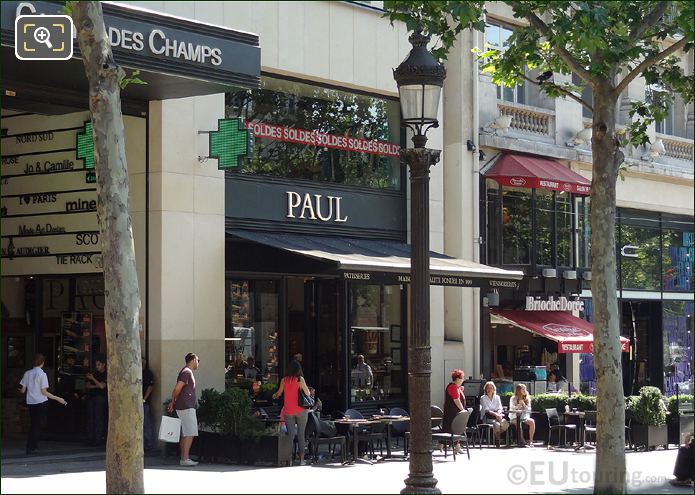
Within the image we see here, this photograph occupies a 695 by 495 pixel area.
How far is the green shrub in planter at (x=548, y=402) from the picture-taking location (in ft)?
75.4

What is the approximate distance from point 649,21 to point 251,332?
9545mm

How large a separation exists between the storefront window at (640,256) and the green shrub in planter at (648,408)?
998 centimetres

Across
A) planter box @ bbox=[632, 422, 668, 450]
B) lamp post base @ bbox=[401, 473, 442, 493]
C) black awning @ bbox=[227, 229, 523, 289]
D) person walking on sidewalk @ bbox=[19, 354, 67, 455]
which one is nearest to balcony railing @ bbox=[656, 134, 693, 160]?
black awning @ bbox=[227, 229, 523, 289]

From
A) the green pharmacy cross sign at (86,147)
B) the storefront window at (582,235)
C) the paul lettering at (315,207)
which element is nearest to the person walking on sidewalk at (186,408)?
the green pharmacy cross sign at (86,147)

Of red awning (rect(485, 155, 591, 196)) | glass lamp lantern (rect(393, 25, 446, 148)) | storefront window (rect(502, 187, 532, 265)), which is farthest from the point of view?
storefront window (rect(502, 187, 532, 265))

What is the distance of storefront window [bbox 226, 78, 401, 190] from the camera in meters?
21.7

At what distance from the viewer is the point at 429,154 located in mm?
13156

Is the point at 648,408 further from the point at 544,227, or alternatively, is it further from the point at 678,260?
the point at 678,260

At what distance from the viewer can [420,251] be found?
12875 millimetres

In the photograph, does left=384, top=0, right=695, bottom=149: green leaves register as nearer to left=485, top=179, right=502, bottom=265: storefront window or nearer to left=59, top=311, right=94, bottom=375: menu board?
left=59, top=311, right=94, bottom=375: menu board

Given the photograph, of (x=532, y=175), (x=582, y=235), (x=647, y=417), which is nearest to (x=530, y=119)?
(x=532, y=175)

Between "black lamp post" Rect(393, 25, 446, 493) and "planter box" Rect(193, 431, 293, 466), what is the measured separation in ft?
18.1

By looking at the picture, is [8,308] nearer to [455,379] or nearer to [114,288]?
[455,379]

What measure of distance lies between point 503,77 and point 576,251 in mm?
12276
